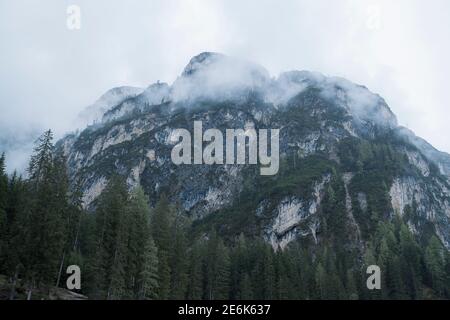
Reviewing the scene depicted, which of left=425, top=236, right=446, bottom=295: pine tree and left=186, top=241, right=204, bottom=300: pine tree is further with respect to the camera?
left=425, top=236, right=446, bottom=295: pine tree

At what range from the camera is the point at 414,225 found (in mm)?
165750

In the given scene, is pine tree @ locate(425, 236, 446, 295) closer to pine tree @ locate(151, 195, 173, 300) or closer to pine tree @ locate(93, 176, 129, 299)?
pine tree @ locate(151, 195, 173, 300)

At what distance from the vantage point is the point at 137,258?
175 ft

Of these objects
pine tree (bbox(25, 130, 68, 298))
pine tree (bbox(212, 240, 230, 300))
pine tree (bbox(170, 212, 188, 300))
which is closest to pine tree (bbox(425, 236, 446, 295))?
pine tree (bbox(212, 240, 230, 300))

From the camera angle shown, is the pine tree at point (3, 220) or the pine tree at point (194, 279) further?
the pine tree at point (194, 279)

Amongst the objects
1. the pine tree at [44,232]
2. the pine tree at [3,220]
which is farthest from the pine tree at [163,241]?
the pine tree at [3,220]

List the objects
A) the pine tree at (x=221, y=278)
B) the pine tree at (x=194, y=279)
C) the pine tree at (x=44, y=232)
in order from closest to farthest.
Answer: the pine tree at (x=44, y=232) → the pine tree at (x=194, y=279) → the pine tree at (x=221, y=278)

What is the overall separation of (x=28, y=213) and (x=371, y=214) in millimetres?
131123

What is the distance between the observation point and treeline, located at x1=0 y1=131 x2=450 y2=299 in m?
43.0

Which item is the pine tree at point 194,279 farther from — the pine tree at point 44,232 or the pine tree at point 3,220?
the pine tree at point 44,232

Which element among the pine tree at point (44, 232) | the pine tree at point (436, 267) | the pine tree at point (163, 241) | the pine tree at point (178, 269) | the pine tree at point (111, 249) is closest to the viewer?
the pine tree at point (44, 232)

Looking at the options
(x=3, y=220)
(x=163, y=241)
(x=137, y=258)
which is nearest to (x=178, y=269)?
(x=163, y=241)

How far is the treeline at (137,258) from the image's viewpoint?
141 ft
